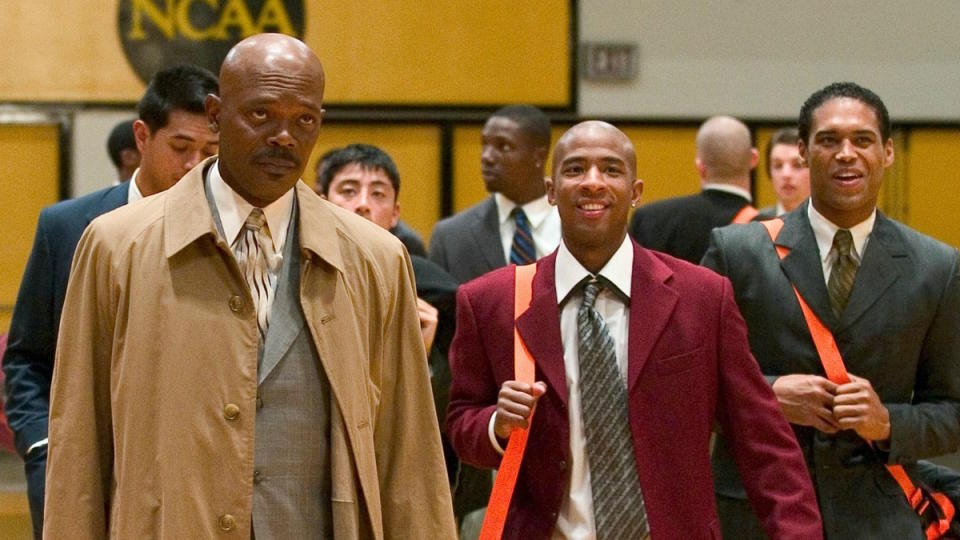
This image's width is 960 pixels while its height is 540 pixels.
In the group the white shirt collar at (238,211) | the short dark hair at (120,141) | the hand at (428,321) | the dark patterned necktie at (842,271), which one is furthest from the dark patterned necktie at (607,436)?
the short dark hair at (120,141)

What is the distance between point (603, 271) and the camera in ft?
12.3

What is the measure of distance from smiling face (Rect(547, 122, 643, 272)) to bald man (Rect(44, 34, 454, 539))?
0.94 m

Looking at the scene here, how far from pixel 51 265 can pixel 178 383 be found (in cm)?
125

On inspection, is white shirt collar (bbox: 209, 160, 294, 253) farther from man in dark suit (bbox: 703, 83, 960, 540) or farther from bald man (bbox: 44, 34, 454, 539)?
man in dark suit (bbox: 703, 83, 960, 540)

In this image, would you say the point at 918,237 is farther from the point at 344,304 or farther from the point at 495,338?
the point at 344,304

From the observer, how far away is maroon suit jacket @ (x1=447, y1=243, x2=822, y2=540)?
3.56 meters

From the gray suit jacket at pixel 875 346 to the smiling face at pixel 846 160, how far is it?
10 cm

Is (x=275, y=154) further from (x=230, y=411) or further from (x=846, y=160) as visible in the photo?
(x=846, y=160)

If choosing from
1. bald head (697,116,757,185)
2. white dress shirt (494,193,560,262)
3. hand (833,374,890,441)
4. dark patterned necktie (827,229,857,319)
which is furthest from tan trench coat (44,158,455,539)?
bald head (697,116,757,185)

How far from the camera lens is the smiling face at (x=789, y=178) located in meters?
7.90

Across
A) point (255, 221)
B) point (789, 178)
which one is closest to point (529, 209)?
point (789, 178)

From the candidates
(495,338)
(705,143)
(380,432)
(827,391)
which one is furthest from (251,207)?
(705,143)

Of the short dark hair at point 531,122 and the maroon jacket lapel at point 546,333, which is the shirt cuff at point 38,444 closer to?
the maroon jacket lapel at point 546,333

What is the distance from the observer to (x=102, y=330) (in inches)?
109
